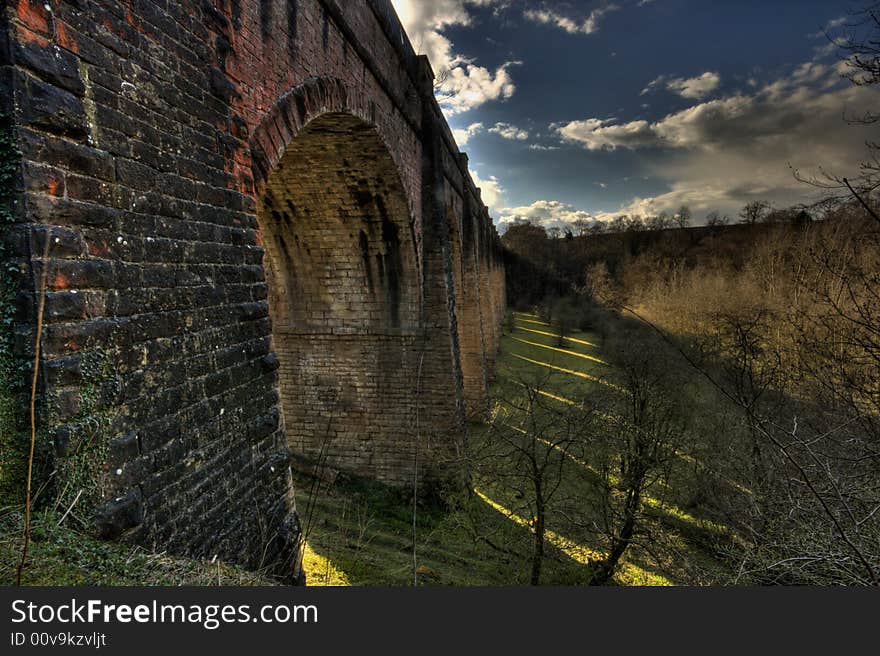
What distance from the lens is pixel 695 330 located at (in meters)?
18.0

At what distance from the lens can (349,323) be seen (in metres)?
7.54

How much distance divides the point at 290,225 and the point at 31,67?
528cm

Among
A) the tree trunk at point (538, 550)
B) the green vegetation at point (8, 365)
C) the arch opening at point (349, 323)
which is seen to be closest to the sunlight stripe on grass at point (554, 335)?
the arch opening at point (349, 323)

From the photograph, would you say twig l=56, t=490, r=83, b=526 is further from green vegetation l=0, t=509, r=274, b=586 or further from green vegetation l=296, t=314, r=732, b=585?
green vegetation l=296, t=314, r=732, b=585

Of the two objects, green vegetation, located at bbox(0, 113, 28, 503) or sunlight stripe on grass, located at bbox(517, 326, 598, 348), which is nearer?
green vegetation, located at bbox(0, 113, 28, 503)

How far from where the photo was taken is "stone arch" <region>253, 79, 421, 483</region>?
6738 millimetres

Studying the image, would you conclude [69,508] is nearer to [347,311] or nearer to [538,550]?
[538,550]

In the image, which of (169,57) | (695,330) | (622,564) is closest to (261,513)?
(169,57)

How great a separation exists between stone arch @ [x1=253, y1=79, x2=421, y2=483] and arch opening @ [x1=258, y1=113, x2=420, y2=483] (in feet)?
0.06

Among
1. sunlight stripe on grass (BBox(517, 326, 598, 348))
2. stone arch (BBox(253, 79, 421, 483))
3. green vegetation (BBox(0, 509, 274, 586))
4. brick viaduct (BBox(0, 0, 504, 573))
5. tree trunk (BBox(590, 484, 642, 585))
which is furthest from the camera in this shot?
sunlight stripe on grass (BBox(517, 326, 598, 348))

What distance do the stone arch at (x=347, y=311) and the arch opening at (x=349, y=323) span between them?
0.06ft

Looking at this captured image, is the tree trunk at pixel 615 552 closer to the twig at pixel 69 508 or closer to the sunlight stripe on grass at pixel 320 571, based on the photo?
the sunlight stripe on grass at pixel 320 571

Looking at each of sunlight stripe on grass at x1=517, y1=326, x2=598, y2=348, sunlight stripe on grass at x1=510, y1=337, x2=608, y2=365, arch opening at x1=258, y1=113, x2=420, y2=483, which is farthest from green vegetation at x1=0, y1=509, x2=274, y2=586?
sunlight stripe on grass at x1=517, y1=326, x2=598, y2=348

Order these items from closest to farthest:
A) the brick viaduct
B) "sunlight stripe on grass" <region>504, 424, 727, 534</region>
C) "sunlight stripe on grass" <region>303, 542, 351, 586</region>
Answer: the brick viaduct → "sunlight stripe on grass" <region>303, 542, 351, 586</region> → "sunlight stripe on grass" <region>504, 424, 727, 534</region>
